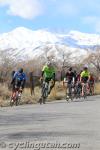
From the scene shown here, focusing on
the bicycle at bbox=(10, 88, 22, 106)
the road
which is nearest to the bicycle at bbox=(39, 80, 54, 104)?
the bicycle at bbox=(10, 88, 22, 106)

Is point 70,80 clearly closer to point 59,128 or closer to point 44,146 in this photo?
point 59,128

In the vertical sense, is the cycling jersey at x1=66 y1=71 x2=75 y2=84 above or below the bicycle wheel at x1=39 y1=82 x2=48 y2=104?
above

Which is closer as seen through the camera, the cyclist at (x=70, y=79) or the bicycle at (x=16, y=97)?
the bicycle at (x=16, y=97)

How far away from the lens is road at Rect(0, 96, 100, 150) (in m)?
10.9

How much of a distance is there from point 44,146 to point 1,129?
3.18 metres

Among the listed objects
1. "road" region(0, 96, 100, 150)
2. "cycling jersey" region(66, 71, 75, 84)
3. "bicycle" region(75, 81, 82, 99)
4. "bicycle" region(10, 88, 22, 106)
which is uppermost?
"cycling jersey" region(66, 71, 75, 84)

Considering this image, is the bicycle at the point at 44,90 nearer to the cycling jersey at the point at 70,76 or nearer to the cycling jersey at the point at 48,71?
the cycling jersey at the point at 48,71

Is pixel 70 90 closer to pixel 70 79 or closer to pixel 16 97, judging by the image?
pixel 70 79

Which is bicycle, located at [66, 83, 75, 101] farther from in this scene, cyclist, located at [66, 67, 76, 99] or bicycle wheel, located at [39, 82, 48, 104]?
bicycle wheel, located at [39, 82, 48, 104]

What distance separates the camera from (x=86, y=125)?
1474cm

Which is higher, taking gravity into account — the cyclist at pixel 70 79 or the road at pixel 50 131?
the cyclist at pixel 70 79

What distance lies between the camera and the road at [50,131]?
10891 millimetres

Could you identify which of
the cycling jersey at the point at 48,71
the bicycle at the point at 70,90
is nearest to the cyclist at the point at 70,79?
the bicycle at the point at 70,90

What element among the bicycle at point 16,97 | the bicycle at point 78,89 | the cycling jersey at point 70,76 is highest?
the cycling jersey at point 70,76
